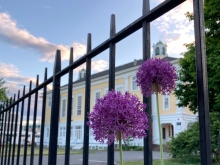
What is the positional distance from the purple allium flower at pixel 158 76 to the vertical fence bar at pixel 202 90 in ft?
0.30

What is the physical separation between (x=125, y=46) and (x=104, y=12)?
1.92ft

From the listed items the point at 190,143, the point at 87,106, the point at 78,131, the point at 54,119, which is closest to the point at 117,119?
the point at 87,106

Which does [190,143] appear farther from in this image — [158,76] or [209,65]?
[158,76]

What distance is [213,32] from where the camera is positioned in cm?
926

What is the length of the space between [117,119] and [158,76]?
0.68ft

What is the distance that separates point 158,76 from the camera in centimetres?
82

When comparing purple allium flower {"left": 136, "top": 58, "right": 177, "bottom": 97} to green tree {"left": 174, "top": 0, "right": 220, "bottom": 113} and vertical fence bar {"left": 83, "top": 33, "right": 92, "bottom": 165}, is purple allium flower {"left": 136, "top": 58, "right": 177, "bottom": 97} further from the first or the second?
green tree {"left": 174, "top": 0, "right": 220, "bottom": 113}

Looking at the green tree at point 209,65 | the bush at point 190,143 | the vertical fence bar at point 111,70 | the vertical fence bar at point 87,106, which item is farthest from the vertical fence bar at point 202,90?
the green tree at point 209,65

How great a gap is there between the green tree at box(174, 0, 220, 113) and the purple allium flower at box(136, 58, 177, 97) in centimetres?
770

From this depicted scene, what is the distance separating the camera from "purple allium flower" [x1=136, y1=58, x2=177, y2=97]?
0.82 metres

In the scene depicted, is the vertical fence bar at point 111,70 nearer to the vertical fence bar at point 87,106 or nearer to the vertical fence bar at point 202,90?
the vertical fence bar at point 87,106

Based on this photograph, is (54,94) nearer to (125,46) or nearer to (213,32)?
(125,46)

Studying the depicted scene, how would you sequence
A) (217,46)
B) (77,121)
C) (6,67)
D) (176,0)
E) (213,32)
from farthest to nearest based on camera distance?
(77,121), (213,32), (217,46), (6,67), (176,0)

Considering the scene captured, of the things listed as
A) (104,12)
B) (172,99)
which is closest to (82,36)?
(104,12)
